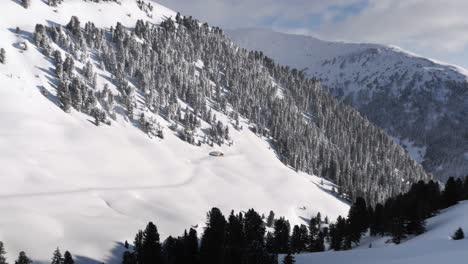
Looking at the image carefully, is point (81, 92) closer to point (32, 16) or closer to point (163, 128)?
point (163, 128)

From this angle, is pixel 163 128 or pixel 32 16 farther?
pixel 32 16

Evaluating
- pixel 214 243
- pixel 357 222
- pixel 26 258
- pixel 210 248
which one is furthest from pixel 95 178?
pixel 357 222

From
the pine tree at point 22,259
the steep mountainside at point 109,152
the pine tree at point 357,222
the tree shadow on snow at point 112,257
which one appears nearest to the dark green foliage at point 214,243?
the tree shadow on snow at point 112,257

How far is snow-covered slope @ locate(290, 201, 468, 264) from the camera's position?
4094 cm

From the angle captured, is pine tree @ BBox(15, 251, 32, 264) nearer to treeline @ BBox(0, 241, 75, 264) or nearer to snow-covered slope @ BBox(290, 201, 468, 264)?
treeline @ BBox(0, 241, 75, 264)

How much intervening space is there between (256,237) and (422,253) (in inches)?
1121

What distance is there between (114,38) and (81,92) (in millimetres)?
68694

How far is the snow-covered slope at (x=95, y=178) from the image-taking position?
69.4 meters

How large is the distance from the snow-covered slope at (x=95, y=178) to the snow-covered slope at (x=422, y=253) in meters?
37.7

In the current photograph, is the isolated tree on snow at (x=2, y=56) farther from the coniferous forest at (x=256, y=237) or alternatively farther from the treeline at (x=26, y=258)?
the treeline at (x=26, y=258)

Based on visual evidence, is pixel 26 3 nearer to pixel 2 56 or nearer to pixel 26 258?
pixel 2 56

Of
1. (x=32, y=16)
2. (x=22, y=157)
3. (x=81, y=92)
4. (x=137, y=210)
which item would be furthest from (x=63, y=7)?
(x=137, y=210)

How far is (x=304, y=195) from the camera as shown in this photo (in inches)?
6083

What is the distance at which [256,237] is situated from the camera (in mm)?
67125
